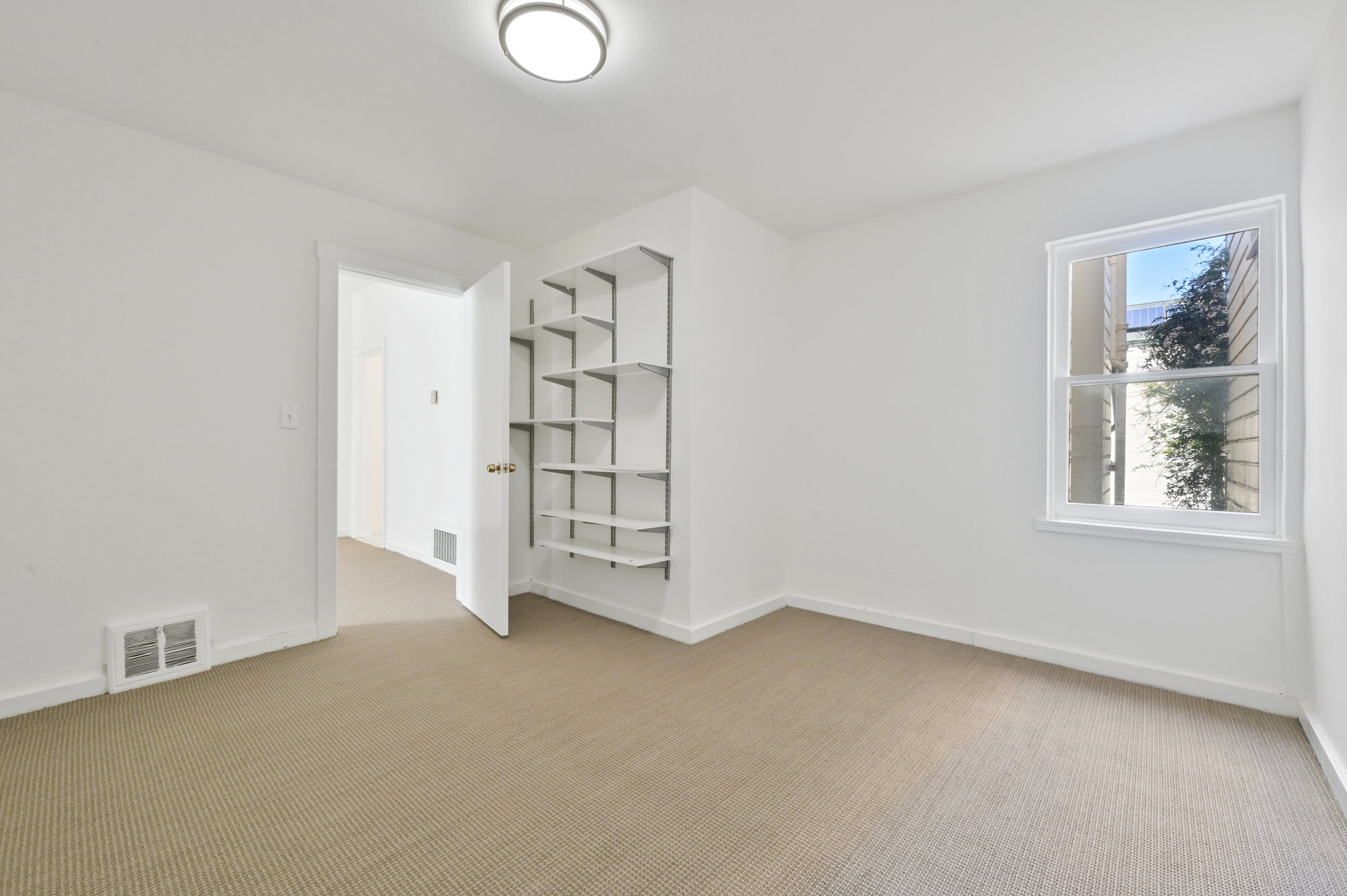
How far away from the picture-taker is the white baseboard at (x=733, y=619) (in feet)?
9.82

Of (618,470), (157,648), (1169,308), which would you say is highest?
(1169,308)

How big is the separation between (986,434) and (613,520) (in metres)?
1.98

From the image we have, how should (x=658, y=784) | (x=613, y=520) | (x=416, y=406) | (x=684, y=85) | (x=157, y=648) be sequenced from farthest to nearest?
(x=416, y=406), (x=613, y=520), (x=157, y=648), (x=684, y=85), (x=658, y=784)

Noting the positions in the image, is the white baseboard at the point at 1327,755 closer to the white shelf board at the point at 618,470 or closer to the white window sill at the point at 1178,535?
the white window sill at the point at 1178,535

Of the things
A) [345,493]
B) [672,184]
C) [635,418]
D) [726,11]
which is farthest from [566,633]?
[345,493]

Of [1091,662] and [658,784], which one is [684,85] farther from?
[1091,662]

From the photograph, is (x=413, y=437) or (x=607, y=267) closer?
(x=607, y=267)

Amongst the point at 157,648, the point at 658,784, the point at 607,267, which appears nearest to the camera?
the point at 658,784

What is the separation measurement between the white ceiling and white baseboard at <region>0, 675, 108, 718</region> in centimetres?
226

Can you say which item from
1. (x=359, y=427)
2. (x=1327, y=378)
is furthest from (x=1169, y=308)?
(x=359, y=427)

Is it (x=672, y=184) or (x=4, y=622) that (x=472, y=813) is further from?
(x=672, y=184)

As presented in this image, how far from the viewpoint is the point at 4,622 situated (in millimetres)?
2158

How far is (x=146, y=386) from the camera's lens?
8.11 ft

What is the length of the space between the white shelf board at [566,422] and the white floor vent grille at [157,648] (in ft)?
5.93
